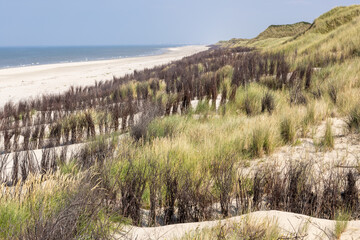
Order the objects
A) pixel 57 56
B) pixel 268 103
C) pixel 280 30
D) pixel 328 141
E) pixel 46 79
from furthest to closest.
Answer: pixel 57 56, pixel 280 30, pixel 46 79, pixel 268 103, pixel 328 141

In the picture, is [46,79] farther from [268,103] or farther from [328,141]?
[328,141]

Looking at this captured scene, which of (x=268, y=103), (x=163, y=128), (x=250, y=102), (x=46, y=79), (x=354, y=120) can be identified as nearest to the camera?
(x=354, y=120)

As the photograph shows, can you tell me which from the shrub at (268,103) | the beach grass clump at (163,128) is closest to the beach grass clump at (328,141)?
the shrub at (268,103)

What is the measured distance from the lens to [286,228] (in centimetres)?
178

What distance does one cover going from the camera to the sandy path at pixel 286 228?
5.61 ft

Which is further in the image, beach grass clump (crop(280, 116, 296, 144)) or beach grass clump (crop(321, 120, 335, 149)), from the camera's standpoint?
beach grass clump (crop(280, 116, 296, 144))

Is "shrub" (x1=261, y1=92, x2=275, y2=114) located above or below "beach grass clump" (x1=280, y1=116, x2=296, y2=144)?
above

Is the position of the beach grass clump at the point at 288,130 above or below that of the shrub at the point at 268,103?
below

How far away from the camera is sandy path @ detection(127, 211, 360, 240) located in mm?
1711

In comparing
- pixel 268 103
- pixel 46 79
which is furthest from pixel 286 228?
pixel 46 79

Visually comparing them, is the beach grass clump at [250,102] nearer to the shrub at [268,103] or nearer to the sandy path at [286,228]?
the shrub at [268,103]

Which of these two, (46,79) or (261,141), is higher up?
(46,79)

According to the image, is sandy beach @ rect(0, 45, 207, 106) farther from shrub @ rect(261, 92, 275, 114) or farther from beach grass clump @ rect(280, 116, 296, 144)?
beach grass clump @ rect(280, 116, 296, 144)

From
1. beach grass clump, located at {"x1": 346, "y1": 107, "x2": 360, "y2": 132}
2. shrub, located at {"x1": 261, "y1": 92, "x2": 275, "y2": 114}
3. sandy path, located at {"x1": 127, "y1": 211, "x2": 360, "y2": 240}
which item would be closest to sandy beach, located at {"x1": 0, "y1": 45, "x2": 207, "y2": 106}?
shrub, located at {"x1": 261, "y1": 92, "x2": 275, "y2": 114}
